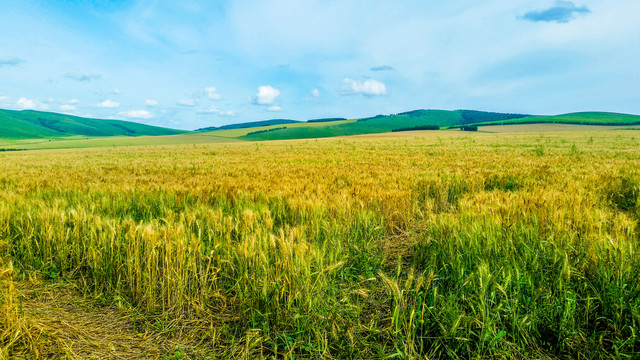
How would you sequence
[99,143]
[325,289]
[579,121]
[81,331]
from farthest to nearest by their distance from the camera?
[579,121], [99,143], [325,289], [81,331]

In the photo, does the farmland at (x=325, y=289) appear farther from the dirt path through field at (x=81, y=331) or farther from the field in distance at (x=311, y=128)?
the field in distance at (x=311, y=128)

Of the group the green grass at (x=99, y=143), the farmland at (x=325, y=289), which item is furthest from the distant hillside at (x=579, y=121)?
the farmland at (x=325, y=289)

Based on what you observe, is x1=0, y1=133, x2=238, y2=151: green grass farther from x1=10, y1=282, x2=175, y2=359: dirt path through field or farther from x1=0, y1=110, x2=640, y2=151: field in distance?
x1=10, y1=282, x2=175, y2=359: dirt path through field

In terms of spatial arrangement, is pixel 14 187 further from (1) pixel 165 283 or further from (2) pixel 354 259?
(2) pixel 354 259

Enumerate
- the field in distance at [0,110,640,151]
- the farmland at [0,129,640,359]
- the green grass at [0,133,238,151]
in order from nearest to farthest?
the farmland at [0,129,640,359]
the green grass at [0,133,238,151]
the field in distance at [0,110,640,151]

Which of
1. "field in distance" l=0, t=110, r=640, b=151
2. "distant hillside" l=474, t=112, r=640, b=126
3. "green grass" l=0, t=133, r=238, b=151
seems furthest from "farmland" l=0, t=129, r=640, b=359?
"distant hillside" l=474, t=112, r=640, b=126

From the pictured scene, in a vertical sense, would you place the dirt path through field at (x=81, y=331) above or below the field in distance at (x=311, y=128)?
below

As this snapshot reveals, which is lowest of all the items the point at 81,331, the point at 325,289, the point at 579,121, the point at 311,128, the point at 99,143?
the point at 99,143

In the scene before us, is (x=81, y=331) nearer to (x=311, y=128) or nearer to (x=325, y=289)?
(x=325, y=289)

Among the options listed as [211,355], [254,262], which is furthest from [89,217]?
[211,355]

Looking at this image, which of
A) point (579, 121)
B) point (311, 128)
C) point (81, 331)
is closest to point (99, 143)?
point (311, 128)

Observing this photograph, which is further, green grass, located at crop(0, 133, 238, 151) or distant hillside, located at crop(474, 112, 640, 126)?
distant hillside, located at crop(474, 112, 640, 126)

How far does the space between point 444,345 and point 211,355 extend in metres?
1.36

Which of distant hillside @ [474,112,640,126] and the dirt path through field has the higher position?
distant hillside @ [474,112,640,126]
